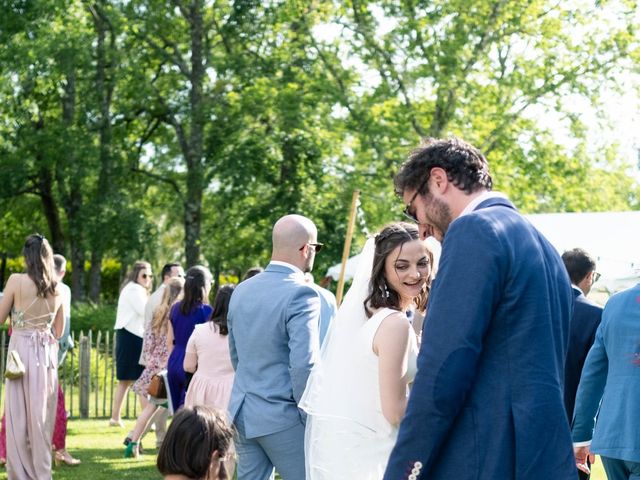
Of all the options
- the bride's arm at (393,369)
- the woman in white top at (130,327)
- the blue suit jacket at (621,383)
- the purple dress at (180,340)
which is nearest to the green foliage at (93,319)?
the woman in white top at (130,327)

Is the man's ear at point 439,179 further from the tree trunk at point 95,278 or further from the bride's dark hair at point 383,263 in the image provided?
the tree trunk at point 95,278

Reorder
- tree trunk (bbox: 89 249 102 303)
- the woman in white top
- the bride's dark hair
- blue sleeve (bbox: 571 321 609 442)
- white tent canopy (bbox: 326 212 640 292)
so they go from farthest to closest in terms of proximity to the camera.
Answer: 1. tree trunk (bbox: 89 249 102 303)
2. the woman in white top
3. white tent canopy (bbox: 326 212 640 292)
4. blue sleeve (bbox: 571 321 609 442)
5. the bride's dark hair

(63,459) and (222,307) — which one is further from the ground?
(222,307)

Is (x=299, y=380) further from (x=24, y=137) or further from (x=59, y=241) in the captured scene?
(x=59, y=241)

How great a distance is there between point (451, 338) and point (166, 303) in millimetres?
8931

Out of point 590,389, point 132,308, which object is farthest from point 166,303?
point 590,389

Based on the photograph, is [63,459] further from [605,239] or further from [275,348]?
[605,239]

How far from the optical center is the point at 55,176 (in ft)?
100

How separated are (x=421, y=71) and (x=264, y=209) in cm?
514

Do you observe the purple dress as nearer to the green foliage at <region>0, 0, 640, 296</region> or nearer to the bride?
the bride

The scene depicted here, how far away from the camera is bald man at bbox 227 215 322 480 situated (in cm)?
571

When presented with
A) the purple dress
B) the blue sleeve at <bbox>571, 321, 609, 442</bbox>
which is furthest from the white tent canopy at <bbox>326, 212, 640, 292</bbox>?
the blue sleeve at <bbox>571, 321, 609, 442</bbox>

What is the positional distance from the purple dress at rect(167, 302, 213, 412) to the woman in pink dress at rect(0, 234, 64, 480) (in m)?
1.25

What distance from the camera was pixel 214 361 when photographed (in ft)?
27.8
